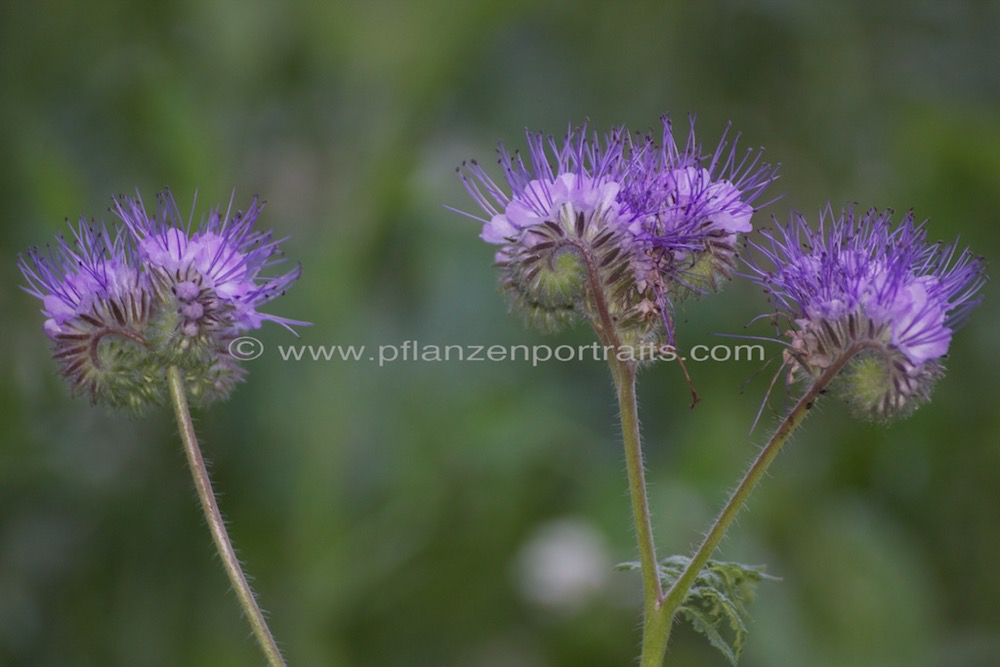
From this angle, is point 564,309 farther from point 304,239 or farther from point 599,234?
point 304,239

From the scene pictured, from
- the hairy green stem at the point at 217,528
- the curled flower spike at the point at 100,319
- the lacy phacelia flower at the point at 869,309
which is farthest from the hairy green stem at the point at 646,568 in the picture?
the curled flower spike at the point at 100,319

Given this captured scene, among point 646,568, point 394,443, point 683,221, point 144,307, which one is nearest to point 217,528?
point 144,307

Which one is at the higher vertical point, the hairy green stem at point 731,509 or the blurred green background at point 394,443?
the blurred green background at point 394,443

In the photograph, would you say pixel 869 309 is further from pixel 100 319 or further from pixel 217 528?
pixel 100 319

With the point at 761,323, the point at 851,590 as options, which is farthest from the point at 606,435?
the point at 851,590

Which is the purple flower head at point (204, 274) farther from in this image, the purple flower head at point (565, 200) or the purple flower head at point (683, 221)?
the purple flower head at point (683, 221)

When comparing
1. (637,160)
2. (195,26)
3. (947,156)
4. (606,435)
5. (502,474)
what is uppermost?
(195,26)
